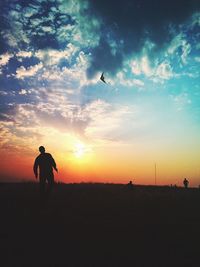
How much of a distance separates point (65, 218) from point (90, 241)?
2.72 meters

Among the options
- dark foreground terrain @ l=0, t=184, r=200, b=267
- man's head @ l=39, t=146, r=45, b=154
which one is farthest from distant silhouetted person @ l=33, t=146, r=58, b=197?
dark foreground terrain @ l=0, t=184, r=200, b=267

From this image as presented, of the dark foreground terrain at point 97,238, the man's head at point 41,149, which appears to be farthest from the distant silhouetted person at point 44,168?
the dark foreground terrain at point 97,238

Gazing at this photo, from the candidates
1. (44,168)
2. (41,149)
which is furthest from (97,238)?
(41,149)

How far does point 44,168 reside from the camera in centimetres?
1116

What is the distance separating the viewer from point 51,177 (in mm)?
11281

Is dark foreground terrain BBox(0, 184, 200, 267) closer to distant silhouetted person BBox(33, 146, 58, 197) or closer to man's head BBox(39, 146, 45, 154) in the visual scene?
distant silhouetted person BBox(33, 146, 58, 197)

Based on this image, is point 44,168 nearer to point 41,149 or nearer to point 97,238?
point 41,149

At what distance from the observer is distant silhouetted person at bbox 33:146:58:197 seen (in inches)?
439

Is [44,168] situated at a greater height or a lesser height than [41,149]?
lesser

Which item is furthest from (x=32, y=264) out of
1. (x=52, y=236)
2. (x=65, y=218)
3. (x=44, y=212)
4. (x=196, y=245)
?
(x=44, y=212)

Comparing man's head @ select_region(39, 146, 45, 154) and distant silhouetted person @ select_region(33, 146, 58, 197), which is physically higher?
man's head @ select_region(39, 146, 45, 154)

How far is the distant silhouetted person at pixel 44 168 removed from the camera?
36.6 ft

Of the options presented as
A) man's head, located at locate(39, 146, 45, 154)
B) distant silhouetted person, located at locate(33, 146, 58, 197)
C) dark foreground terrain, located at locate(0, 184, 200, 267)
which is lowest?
dark foreground terrain, located at locate(0, 184, 200, 267)

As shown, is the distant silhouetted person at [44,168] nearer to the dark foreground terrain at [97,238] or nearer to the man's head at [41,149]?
the man's head at [41,149]
